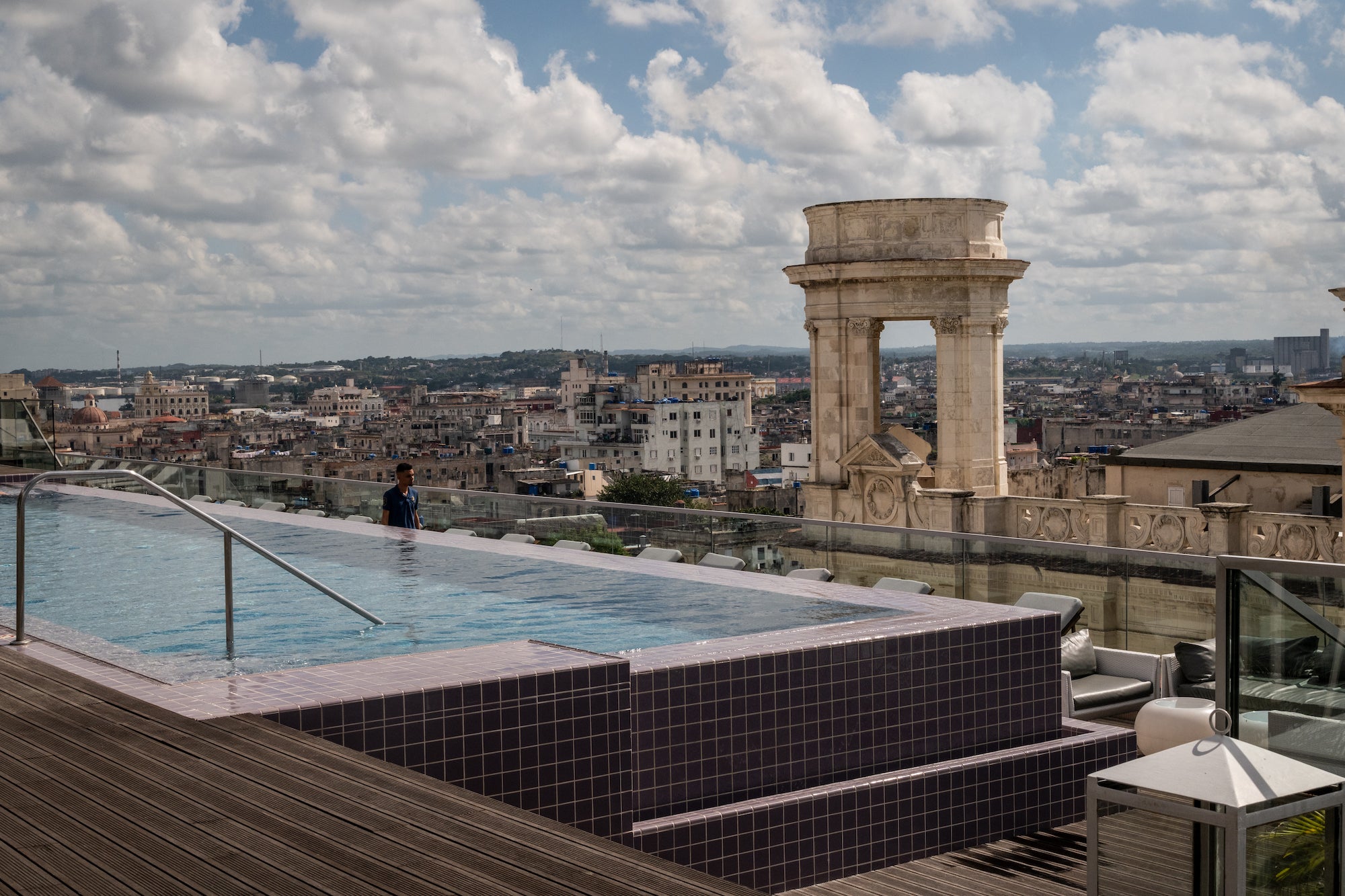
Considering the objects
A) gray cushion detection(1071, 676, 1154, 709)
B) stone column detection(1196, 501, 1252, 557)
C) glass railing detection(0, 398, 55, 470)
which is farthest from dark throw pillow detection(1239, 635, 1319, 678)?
glass railing detection(0, 398, 55, 470)

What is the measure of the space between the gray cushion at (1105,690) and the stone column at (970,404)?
450 inches

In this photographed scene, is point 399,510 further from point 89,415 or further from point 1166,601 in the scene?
point 89,415

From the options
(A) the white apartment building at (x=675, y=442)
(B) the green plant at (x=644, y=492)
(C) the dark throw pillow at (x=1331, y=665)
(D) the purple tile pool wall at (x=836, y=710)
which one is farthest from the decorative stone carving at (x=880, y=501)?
(A) the white apartment building at (x=675, y=442)

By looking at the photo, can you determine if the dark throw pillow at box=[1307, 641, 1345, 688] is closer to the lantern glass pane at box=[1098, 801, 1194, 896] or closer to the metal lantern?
the metal lantern

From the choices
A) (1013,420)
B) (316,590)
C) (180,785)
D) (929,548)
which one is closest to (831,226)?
(929,548)

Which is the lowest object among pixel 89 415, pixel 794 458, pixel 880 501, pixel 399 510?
pixel 794 458

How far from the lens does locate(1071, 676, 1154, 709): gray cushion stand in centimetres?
891

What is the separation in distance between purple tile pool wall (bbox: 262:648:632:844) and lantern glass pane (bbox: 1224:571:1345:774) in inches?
105

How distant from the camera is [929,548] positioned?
375 inches

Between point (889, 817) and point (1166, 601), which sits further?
point (1166, 601)

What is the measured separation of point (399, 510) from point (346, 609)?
4.48 m

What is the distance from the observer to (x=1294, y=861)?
5.55 m

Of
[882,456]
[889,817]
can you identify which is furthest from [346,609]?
[882,456]

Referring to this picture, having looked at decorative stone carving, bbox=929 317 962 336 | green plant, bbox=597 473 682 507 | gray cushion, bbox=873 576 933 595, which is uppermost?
decorative stone carving, bbox=929 317 962 336
